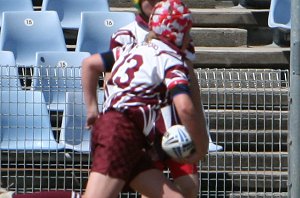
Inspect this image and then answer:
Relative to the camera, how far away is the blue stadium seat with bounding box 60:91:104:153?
7453 mm

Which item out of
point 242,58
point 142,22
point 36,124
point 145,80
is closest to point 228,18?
point 242,58

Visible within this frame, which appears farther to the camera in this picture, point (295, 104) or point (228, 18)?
point (228, 18)

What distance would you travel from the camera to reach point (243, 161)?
7.68 metres

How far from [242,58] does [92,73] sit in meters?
4.27

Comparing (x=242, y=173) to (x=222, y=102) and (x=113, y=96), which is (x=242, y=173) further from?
(x=113, y=96)

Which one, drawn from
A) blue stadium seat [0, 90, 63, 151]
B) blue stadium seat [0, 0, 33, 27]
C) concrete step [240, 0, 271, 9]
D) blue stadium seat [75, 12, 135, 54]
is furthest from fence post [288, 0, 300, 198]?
concrete step [240, 0, 271, 9]

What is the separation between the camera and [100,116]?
5.32m

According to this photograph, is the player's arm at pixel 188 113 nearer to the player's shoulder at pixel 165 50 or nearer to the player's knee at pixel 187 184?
the player's shoulder at pixel 165 50

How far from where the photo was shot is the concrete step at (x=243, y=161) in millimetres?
7625

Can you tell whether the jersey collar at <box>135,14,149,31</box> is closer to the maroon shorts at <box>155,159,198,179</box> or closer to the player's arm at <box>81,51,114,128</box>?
the player's arm at <box>81,51,114,128</box>

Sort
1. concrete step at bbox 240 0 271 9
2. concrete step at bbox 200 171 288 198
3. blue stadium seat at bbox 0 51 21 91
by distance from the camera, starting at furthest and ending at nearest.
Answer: concrete step at bbox 240 0 271 9
concrete step at bbox 200 171 288 198
blue stadium seat at bbox 0 51 21 91

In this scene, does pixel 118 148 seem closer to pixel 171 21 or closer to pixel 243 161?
pixel 171 21

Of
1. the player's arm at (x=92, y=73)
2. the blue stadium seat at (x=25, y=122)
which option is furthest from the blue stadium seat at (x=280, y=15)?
the player's arm at (x=92, y=73)

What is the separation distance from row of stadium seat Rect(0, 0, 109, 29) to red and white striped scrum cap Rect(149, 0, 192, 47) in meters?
4.90
